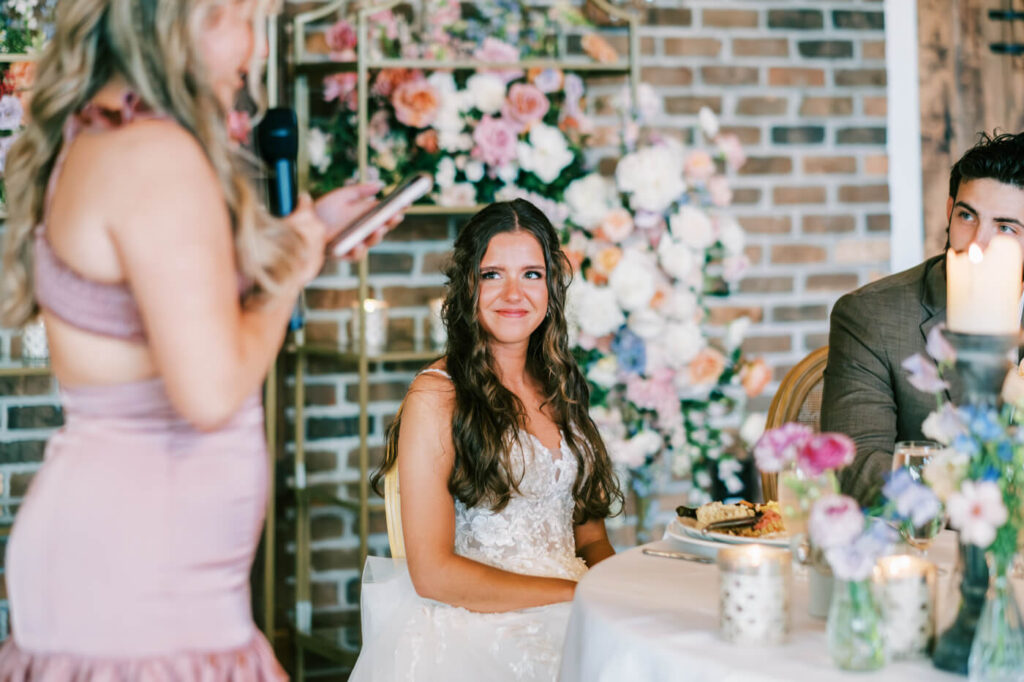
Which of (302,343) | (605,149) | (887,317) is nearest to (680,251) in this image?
(605,149)

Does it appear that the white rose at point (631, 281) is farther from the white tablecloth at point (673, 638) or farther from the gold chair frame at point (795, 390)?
the white tablecloth at point (673, 638)

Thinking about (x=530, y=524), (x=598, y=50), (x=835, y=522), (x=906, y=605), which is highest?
(x=598, y=50)

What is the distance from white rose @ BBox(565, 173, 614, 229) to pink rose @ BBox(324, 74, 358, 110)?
1.98ft

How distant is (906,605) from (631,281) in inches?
64.7

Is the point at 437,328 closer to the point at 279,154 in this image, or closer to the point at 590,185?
the point at 590,185

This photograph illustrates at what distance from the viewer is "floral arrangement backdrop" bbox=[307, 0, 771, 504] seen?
2.73 m

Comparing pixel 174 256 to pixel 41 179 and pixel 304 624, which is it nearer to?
pixel 41 179

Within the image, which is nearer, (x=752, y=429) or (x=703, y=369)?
(x=703, y=369)

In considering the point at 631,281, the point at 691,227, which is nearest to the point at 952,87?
the point at 691,227

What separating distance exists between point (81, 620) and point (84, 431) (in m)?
0.20

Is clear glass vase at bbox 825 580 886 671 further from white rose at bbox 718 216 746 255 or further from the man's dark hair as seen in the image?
white rose at bbox 718 216 746 255

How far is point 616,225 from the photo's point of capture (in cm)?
274

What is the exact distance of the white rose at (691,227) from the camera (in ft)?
9.14

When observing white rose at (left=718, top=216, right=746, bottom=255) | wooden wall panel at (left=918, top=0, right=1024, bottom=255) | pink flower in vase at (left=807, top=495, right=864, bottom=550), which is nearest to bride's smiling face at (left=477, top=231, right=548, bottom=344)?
white rose at (left=718, top=216, right=746, bottom=255)
